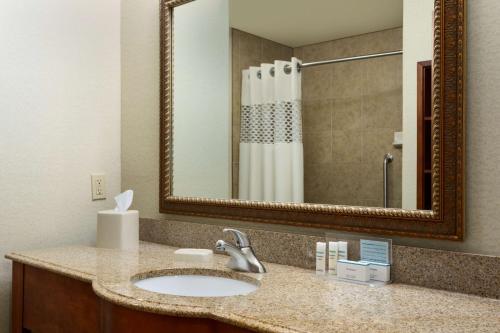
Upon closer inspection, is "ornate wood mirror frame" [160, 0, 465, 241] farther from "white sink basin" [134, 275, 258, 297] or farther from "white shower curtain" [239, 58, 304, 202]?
"white sink basin" [134, 275, 258, 297]

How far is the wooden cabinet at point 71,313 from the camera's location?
1.03m

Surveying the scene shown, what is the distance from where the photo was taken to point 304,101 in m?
1.47

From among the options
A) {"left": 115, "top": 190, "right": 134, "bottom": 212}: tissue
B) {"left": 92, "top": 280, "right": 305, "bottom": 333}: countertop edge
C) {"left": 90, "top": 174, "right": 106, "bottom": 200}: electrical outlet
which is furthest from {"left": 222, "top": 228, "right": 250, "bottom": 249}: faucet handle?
{"left": 90, "top": 174, "right": 106, "bottom": 200}: electrical outlet

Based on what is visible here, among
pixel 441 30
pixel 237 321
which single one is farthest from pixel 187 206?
pixel 441 30

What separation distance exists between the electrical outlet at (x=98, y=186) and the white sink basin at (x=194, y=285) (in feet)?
2.30

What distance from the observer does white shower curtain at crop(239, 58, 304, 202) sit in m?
1.49

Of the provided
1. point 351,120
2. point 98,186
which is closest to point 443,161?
point 351,120

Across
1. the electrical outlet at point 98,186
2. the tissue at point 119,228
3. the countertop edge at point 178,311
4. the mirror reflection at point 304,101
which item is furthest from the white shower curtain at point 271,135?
the electrical outlet at point 98,186

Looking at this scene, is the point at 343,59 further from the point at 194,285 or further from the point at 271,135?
the point at 194,285

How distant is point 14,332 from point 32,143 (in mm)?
676

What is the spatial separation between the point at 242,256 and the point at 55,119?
0.96 metres

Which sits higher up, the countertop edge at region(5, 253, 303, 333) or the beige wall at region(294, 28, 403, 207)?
the beige wall at region(294, 28, 403, 207)

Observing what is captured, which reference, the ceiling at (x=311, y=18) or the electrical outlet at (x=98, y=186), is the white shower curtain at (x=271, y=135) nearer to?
the ceiling at (x=311, y=18)

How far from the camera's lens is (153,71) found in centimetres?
193
